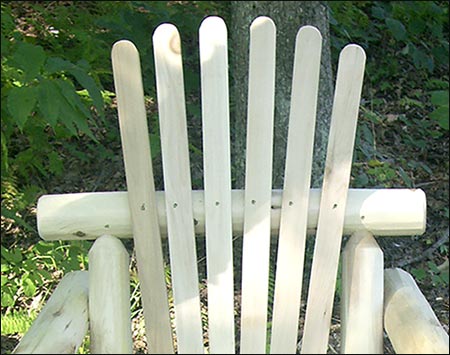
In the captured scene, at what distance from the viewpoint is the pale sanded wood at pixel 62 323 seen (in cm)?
116

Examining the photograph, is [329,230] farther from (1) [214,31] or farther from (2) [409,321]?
(1) [214,31]

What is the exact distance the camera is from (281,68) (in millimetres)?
2336

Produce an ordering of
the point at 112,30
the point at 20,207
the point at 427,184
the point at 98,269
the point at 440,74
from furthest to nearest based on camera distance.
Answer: the point at 440,74, the point at 427,184, the point at 112,30, the point at 20,207, the point at 98,269

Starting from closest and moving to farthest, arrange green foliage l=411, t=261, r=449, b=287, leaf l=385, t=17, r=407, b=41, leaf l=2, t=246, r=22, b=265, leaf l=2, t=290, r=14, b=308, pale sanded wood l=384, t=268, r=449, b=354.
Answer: pale sanded wood l=384, t=268, r=449, b=354, leaf l=2, t=290, r=14, b=308, leaf l=2, t=246, r=22, b=265, green foliage l=411, t=261, r=449, b=287, leaf l=385, t=17, r=407, b=41

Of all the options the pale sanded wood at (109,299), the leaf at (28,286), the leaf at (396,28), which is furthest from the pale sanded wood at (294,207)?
the leaf at (396,28)

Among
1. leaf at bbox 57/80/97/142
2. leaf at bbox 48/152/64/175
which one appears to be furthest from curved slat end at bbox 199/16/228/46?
leaf at bbox 48/152/64/175

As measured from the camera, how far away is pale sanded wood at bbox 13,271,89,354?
116cm

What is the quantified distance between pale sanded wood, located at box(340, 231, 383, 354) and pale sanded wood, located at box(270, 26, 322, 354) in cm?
10

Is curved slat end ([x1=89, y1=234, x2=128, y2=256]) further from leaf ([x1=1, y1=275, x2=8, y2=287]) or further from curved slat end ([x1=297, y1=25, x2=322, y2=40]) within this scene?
leaf ([x1=1, y1=275, x2=8, y2=287])

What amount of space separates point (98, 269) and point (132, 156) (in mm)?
220

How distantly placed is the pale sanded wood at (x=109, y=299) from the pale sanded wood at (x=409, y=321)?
455 mm

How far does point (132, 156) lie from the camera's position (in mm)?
1333

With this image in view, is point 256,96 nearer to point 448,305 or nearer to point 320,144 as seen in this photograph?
point 320,144

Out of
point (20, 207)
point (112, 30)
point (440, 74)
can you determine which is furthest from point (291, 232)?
point (440, 74)
